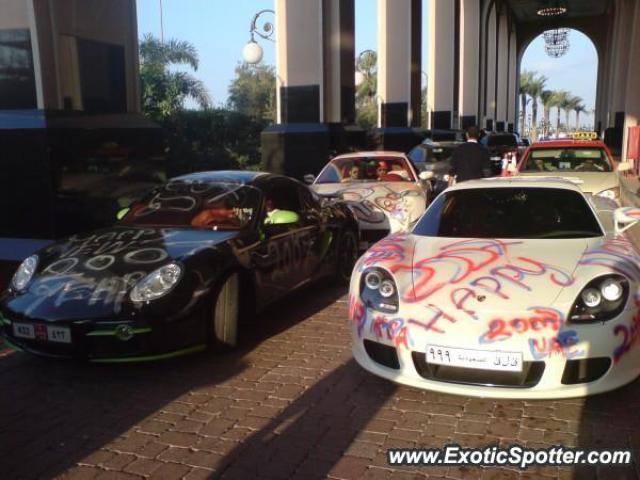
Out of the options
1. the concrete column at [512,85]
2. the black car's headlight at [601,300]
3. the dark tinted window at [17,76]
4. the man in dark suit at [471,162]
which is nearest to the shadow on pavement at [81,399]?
the black car's headlight at [601,300]

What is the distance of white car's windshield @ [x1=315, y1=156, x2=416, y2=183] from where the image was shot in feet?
30.7

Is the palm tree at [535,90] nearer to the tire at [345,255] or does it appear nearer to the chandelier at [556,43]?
the chandelier at [556,43]

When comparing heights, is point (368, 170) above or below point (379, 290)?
above

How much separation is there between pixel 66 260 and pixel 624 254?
3780mm

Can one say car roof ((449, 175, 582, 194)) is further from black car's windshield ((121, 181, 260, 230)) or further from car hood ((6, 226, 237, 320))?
car hood ((6, 226, 237, 320))

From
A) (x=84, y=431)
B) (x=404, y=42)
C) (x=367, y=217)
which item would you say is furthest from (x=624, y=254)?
(x=404, y=42)

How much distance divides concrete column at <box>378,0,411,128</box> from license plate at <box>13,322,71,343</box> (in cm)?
1980

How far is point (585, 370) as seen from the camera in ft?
11.1

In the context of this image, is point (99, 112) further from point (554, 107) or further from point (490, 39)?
point (554, 107)

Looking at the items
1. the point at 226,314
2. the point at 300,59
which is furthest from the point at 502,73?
the point at 226,314

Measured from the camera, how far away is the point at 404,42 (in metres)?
23.2

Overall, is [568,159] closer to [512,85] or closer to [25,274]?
[25,274]

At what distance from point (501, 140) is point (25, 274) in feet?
64.6

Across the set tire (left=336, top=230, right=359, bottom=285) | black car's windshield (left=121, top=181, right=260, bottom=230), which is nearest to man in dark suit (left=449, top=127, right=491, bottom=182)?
tire (left=336, top=230, right=359, bottom=285)
